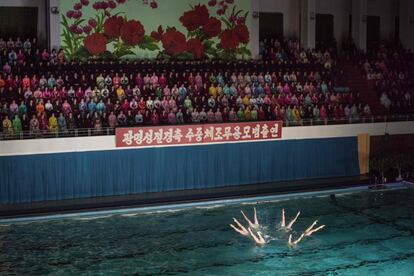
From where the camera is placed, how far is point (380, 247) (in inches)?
631

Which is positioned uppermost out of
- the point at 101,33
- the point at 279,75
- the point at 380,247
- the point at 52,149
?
the point at 101,33

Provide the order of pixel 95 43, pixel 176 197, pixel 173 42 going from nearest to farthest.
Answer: pixel 176 197, pixel 95 43, pixel 173 42

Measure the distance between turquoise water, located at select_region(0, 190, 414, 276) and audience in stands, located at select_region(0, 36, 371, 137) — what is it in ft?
10.9

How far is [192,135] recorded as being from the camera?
20844 mm

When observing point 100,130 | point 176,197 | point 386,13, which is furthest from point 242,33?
point 176,197

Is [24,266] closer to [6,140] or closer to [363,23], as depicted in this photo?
[6,140]

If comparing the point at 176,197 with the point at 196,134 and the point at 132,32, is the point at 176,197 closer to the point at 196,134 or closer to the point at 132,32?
the point at 196,134

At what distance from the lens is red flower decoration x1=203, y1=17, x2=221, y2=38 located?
26.1 meters

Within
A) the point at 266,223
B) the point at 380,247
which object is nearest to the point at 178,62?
the point at 266,223

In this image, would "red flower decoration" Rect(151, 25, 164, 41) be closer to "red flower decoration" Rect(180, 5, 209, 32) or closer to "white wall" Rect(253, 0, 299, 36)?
"red flower decoration" Rect(180, 5, 209, 32)

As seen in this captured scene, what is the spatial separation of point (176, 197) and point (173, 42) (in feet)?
25.4

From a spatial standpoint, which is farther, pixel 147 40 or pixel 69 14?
pixel 147 40

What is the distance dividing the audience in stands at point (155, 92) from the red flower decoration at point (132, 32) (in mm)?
1332

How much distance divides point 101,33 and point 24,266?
12.2 meters
